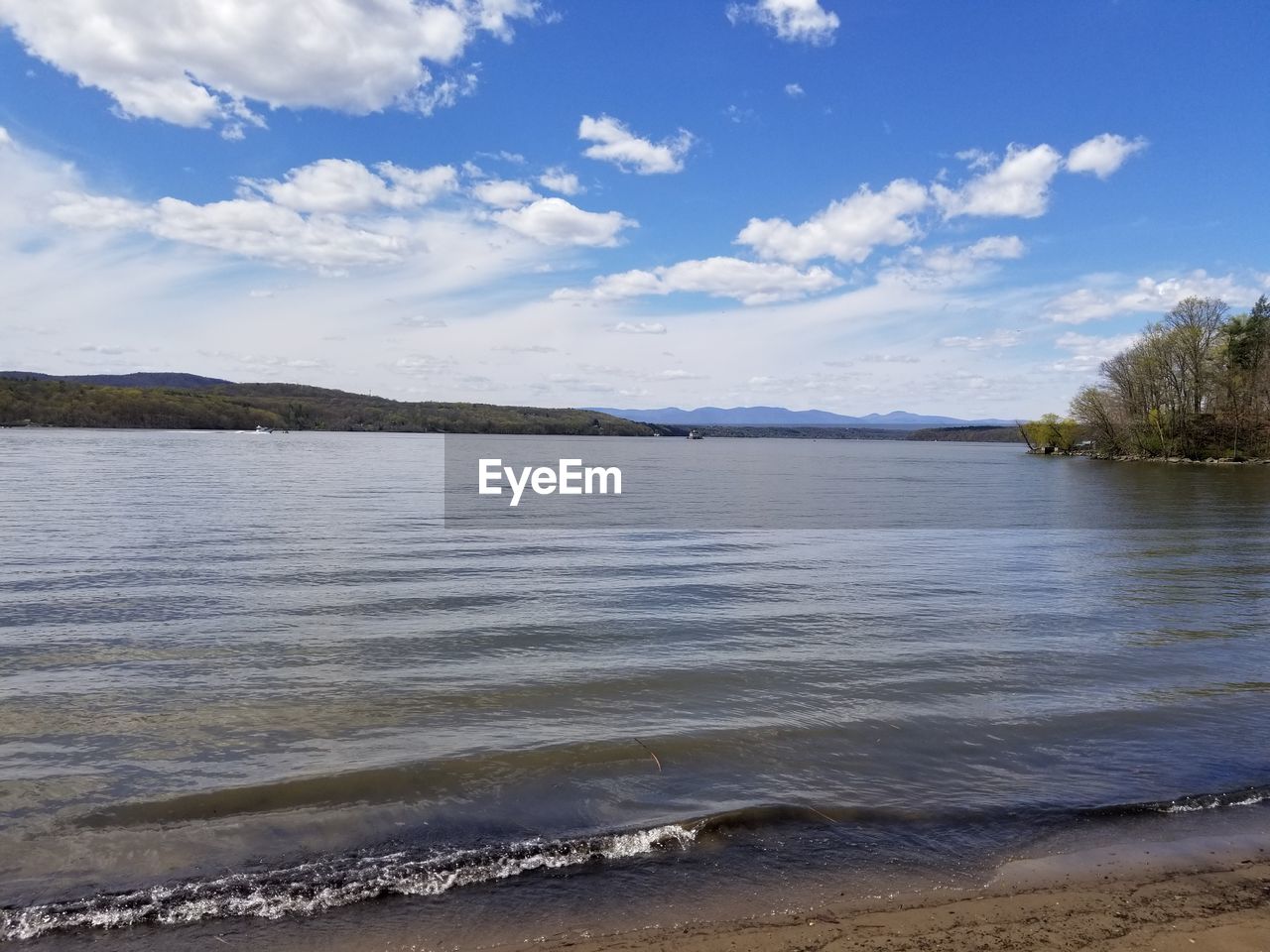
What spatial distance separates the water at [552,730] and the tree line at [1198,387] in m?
89.6

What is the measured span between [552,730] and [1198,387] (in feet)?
365

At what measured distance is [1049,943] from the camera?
16.0ft

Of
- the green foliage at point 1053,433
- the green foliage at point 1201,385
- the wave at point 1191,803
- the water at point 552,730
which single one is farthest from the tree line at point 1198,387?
the wave at point 1191,803

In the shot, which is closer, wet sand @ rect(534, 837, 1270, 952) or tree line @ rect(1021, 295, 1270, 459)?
wet sand @ rect(534, 837, 1270, 952)

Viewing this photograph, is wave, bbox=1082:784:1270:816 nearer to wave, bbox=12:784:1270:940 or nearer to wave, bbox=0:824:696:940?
wave, bbox=12:784:1270:940

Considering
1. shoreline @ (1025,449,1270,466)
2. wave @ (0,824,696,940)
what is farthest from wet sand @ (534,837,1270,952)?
shoreline @ (1025,449,1270,466)

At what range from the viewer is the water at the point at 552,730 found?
5.64 meters

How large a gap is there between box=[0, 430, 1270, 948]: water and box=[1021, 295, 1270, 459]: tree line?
8957 cm

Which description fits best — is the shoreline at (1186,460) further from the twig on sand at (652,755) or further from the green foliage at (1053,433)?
the twig on sand at (652,755)

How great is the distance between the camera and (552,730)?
8.66 metres

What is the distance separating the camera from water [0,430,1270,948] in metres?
5.64

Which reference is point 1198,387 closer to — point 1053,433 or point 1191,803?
point 1053,433

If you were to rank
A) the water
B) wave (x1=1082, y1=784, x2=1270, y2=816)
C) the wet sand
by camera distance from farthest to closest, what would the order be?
wave (x1=1082, y1=784, x2=1270, y2=816)
the water
the wet sand

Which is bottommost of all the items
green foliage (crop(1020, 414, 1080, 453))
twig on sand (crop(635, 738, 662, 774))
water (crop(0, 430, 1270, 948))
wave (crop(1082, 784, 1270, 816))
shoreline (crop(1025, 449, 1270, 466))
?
twig on sand (crop(635, 738, 662, 774))
